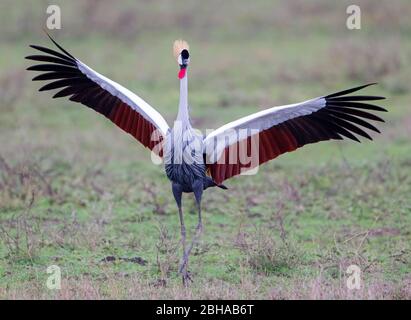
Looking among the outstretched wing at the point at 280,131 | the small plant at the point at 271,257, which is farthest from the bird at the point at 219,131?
the small plant at the point at 271,257

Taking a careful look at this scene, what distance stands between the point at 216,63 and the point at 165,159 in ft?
28.4

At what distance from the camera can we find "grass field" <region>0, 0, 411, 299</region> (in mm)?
6789

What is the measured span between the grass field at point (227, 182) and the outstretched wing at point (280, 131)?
2.14ft

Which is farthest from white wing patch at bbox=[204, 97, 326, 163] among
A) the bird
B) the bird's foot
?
the bird's foot

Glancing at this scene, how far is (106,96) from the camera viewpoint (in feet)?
23.5

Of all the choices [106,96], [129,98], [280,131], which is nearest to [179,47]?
[129,98]

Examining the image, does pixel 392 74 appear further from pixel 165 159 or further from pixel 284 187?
pixel 165 159

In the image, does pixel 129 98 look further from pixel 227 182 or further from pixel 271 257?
pixel 227 182

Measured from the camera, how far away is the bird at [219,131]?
6621 mm

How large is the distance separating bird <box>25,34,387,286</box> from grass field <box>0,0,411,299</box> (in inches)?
21.4

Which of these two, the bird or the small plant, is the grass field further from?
the bird
